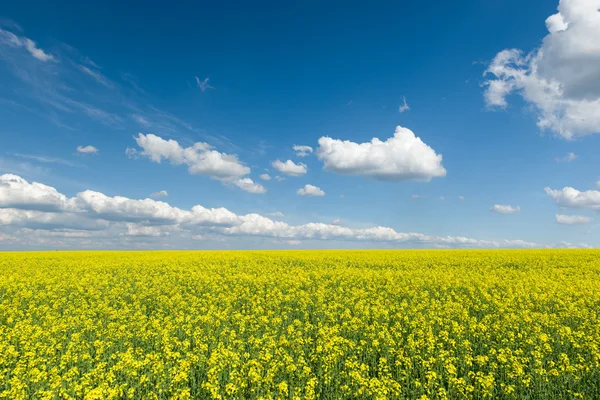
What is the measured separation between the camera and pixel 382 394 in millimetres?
8266

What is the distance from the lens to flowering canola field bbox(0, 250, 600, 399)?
932 centimetres

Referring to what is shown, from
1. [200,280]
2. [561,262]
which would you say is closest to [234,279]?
[200,280]

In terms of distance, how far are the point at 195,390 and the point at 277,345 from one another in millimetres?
3074

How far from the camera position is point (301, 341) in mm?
11695

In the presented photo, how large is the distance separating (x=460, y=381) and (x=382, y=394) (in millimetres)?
2282

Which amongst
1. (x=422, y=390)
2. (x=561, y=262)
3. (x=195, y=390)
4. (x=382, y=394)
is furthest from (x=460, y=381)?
(x=561, y=262)

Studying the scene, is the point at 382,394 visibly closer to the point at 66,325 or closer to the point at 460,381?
the point at 460,381

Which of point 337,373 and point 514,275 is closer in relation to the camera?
point 337,373

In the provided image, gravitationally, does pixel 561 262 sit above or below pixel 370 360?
above

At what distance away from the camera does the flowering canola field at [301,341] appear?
367 inches

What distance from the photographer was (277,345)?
1195 centimetres

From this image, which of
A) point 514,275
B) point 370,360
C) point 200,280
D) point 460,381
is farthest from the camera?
point 514,275

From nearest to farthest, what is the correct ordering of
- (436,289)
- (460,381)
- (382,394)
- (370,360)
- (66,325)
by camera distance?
(382,394)
(460,381)
(370,360)
(66,325)
(436,289)

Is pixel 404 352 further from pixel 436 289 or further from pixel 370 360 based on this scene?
pixel 436 289
